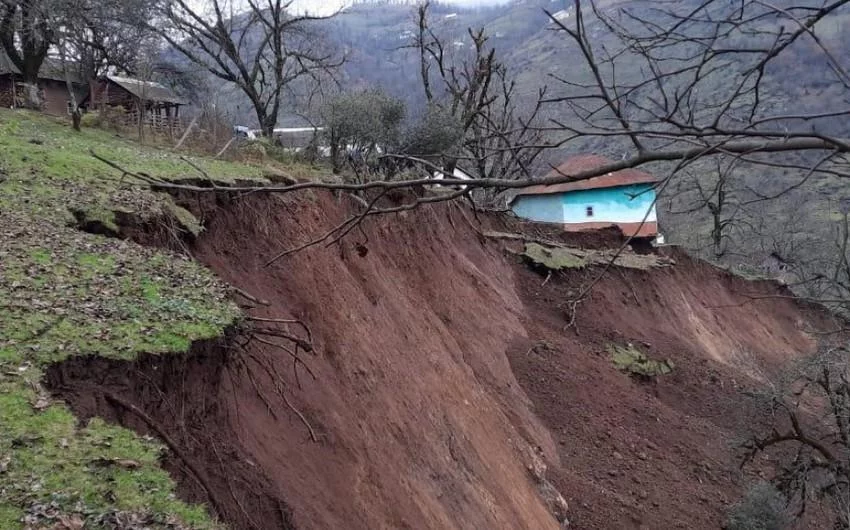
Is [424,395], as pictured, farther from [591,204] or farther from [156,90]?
[156,90]

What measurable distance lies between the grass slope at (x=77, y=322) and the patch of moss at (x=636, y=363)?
11.9 meters

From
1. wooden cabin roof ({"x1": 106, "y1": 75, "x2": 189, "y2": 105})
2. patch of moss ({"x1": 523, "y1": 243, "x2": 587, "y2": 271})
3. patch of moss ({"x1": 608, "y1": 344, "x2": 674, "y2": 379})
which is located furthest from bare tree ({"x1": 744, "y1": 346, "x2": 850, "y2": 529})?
wooden cabin roof ({"x1": 106, "y1": 75, "x2": 189, "y2": 105})

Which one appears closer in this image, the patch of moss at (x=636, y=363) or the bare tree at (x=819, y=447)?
the bare tree at (x=819, y=447)

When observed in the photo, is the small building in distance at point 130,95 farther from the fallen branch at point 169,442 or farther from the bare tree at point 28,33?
the fallen branch at point 169,442

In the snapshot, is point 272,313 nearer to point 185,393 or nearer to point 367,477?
point 367,477

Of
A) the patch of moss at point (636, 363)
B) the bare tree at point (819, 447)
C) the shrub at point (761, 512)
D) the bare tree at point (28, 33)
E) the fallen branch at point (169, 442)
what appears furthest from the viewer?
the bare tree at point (28, 33)

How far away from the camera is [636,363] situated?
17.6m

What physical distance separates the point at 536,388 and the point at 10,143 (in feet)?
34.7

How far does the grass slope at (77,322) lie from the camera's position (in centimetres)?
375

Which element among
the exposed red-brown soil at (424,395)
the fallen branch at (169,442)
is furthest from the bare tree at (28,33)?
the fallen branch at (169,442)

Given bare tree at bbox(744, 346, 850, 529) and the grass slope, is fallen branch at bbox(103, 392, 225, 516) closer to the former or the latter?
the grass slope

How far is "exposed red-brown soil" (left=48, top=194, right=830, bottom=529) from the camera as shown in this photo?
18.9 feet

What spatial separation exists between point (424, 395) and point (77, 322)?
20.9 ft

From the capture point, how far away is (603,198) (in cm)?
3244
